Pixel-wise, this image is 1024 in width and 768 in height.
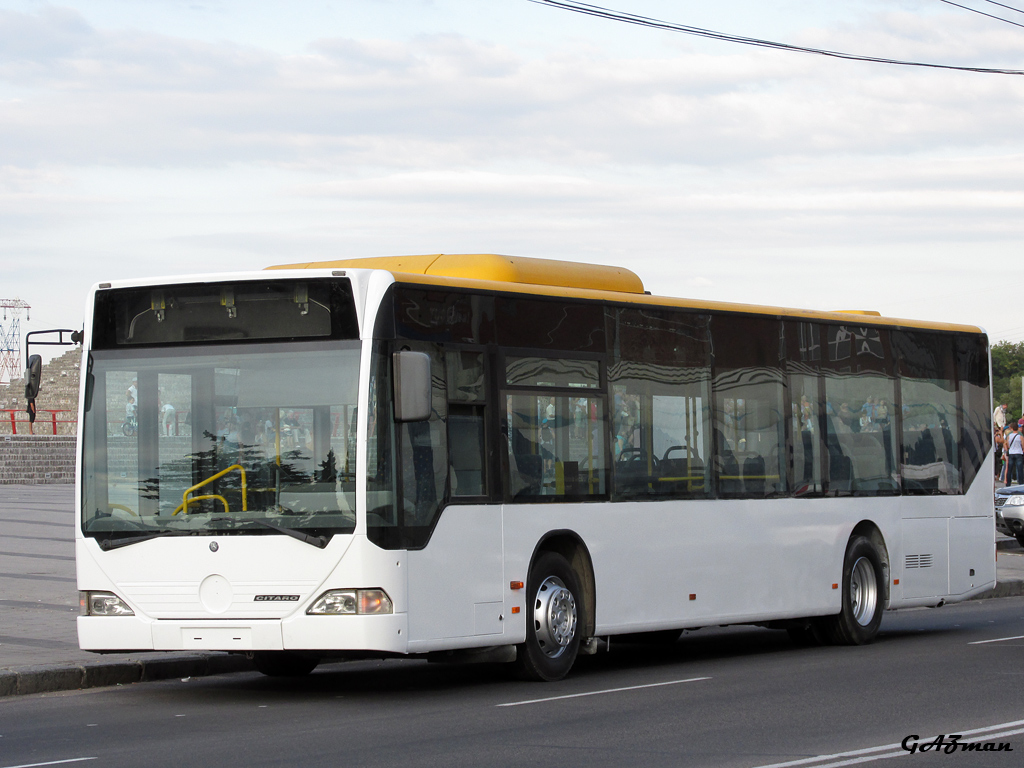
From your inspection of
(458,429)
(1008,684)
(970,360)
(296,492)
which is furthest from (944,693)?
(970,360)

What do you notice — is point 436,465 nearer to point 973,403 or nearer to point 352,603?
point 352,603

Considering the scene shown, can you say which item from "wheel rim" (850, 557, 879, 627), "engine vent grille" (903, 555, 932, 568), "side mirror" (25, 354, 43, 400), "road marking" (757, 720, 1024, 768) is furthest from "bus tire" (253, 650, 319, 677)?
"engine vent grille" (903, 555, 932, 568)

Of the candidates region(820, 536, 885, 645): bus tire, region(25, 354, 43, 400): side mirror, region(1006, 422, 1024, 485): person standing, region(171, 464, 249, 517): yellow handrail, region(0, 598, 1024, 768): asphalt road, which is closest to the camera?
region(0, 598, 1024, 768): asphalt road

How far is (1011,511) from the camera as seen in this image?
2639cm

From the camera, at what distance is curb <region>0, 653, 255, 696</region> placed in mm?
11359

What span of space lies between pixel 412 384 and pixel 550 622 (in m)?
2.38

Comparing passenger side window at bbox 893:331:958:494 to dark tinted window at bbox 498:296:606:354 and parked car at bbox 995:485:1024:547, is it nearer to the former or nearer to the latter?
dark tinted window at bbox 498:296:606:354

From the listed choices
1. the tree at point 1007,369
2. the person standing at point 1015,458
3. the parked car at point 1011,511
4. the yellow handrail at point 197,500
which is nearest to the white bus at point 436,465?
the yellow handrail at point 197,500

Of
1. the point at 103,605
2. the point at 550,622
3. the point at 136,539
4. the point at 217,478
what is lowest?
the point at 550,622

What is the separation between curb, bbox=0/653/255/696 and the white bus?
79 centimetres

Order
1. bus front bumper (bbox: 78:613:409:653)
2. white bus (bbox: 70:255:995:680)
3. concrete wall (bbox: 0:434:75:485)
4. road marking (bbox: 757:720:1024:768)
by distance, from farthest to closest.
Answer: concrete wall (bbox: 0:434:75:485)
white bus (bbox: 70:255:995:680)
bus front bumper (bbox: 78:613:409:653)
road marking (bbox: 757:720:1024:768)

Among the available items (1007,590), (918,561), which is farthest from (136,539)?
(1007,590)

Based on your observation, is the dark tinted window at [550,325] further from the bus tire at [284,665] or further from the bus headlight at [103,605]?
the bus headlight at [103,605]

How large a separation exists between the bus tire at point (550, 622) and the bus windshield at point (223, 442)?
1.90 m
